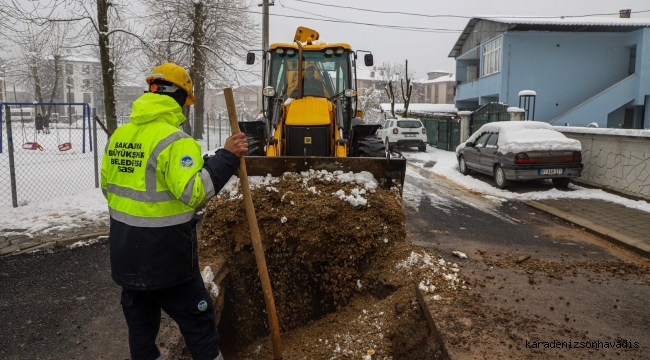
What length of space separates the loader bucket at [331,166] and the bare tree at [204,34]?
595 inches

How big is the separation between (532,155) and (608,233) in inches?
150

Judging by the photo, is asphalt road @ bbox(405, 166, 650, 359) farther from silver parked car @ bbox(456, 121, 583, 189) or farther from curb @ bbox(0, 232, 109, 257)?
curb @ bbox(0, 232, 109, 257)

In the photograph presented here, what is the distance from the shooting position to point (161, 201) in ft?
8.77

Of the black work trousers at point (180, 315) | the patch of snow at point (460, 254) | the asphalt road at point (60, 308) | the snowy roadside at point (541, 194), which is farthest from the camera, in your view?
the snowy roadside at point (541, 194)

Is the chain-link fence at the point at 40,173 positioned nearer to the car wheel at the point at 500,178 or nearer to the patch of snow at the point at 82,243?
the patch of snow at the point at 82,243

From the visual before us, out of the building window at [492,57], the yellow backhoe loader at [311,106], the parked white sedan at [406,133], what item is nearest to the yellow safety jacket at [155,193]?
the yellow backhoe loader at [311,106]

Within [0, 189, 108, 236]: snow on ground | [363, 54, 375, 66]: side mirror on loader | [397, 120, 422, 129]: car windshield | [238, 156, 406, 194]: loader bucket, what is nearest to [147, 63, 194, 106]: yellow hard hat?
[238, 156, 406, 194]: loader bucket

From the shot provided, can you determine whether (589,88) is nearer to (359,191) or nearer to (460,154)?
(460,154)

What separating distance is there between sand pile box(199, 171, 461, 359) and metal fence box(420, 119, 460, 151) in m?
19.4

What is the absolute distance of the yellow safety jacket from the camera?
8.63 feet

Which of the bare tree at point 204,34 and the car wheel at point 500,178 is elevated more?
the bare tree at point 204,34

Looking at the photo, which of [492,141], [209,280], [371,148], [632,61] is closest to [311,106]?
[371,148]

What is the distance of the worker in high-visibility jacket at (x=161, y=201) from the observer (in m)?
2.65

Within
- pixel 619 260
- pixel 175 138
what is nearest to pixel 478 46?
pixel 619 260
